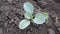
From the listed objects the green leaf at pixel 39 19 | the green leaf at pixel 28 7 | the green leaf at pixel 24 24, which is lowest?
the green leaf at pixel 24 24

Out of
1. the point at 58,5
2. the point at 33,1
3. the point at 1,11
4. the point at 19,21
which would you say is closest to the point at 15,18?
the point at 19,21

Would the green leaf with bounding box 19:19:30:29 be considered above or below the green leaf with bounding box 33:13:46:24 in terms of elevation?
below

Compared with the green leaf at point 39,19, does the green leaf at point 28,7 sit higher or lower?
higher

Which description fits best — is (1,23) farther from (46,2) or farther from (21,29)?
(46,2)

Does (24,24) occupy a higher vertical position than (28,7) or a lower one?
lower

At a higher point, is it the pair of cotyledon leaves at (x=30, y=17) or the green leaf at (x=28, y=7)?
the green leaf at (x=28, y=7)

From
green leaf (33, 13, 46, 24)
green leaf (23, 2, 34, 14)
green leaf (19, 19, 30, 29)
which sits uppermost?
green leaf (23, 2, 34, 14)

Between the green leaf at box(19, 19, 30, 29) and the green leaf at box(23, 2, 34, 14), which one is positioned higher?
the green leaf at box(23, 2, 34, 14)

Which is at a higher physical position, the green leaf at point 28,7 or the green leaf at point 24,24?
the green leaf at point 28,7
